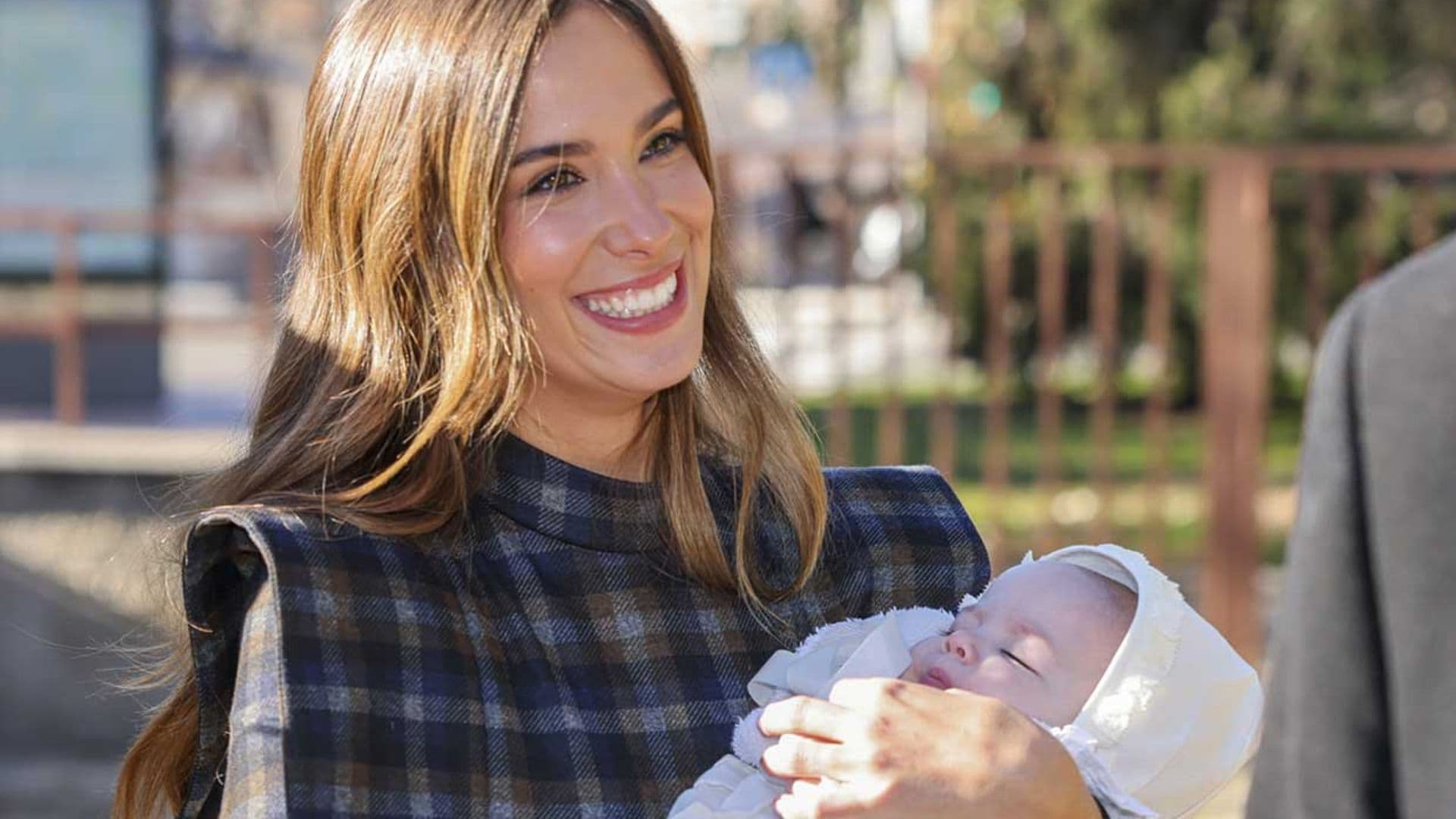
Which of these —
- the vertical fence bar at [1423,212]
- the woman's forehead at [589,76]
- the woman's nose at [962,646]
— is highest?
the woman's forehead at [589,76]

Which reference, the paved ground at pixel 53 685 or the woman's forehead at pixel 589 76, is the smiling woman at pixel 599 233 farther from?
the paved ground at pixel 53 685

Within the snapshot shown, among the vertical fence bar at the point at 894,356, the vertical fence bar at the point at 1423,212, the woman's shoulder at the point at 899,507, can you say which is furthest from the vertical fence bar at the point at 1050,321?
the woman's shoulder at the point at 899,507

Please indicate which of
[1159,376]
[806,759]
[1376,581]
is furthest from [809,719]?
[1159,376]

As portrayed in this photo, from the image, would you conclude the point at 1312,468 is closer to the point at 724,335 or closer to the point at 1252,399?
the point at 724,335

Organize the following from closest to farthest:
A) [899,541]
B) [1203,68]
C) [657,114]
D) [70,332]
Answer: [657,114] < [899,541] < [70,332] < [1203,68]

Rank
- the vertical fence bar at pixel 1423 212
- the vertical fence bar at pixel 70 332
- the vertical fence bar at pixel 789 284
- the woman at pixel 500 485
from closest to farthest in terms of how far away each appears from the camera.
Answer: the woman at pixel 500 485 → the vertical fence bar at pixel 70 332 → the vertical fence bar at pixel 1423 212 → the vertical fence bar at pixel 789 284

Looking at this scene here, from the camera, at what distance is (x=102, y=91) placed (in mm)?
9484

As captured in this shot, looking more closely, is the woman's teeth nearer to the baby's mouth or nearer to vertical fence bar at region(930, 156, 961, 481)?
the baby's mouth

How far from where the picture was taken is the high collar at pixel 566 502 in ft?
7.56

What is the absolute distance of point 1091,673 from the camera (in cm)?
218

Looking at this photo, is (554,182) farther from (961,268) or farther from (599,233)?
(961,268)

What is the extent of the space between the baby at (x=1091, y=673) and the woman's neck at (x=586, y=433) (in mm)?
330

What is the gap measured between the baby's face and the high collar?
0.35 meters

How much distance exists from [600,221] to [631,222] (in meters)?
0.04
